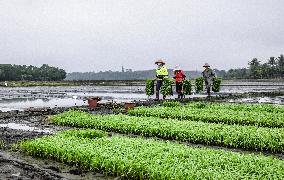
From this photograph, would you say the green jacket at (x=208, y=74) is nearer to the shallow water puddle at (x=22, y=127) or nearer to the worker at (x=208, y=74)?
the worker at (x=208, y=74)

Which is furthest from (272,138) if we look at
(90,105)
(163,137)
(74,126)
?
(90,105)

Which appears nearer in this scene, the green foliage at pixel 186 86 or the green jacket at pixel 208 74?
the green jacket at pixel 208 74

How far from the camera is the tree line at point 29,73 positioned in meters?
117

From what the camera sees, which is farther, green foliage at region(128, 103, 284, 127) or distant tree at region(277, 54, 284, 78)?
distant tree at region(277, 54, 284, 78)

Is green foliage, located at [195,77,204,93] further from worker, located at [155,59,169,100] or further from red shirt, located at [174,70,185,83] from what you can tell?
worker, located at [155,59,169,100]

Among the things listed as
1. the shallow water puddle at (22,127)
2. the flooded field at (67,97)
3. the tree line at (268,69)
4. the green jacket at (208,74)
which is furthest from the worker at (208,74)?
the tree line at (268,69)

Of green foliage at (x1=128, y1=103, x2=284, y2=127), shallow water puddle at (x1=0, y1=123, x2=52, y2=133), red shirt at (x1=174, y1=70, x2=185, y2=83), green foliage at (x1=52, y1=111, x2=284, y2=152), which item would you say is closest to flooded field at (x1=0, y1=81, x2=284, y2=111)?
red shirt at (x1=174, y1=70, x2=185, y2=83)

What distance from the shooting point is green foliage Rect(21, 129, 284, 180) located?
7.30 meters

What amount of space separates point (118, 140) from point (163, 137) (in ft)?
7.28

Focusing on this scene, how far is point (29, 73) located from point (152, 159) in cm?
12025

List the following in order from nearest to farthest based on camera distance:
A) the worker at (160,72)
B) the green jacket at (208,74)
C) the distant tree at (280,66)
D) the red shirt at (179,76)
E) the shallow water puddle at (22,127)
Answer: the shallow water puddle at (22,127)
the worker at (160,72)
the red shirt at (179,76)
the green jacket at (208,74)
the distant tree at (280,66)

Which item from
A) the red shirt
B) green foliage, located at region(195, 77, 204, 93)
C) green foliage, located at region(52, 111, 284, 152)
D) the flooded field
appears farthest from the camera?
green foliage, located at region(195, 77, 204, 93)

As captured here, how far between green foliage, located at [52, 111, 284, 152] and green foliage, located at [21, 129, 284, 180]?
1820 millimetres

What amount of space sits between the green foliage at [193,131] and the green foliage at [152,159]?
1.82m
